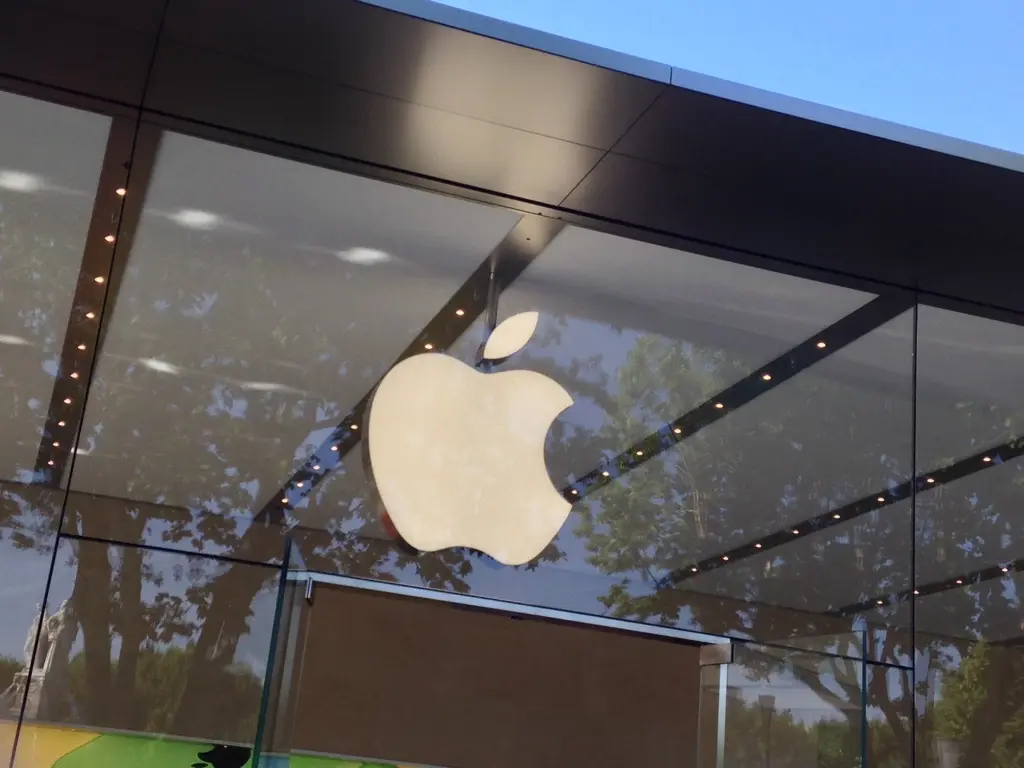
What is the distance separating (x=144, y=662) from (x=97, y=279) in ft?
4.17

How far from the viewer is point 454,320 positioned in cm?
417

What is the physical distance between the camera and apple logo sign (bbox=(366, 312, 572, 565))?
13.0 feet

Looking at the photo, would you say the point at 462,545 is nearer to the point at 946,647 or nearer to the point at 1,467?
the point at 1,467

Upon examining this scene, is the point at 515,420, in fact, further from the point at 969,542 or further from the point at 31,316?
the point at 969,542

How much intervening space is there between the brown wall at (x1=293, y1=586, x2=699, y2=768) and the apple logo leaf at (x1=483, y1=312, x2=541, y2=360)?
92 cm

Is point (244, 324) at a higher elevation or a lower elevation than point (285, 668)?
higher

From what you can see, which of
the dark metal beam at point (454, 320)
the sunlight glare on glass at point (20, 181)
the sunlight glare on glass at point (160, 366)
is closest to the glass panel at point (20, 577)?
the sunlight glare on glass at point (160, 366)

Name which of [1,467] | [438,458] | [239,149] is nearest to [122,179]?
[239,149]

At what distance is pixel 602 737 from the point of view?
16.1ft

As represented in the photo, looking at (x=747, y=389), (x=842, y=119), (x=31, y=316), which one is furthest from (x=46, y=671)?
(x=842, y=119)

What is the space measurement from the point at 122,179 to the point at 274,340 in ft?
2.50

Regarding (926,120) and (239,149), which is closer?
(926,120)

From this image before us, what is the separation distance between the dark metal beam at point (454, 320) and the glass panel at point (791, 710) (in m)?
1.56

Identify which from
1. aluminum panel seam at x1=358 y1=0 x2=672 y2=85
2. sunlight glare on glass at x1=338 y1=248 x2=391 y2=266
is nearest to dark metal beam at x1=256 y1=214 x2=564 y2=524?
sunlight glare on glass at x1=338 y1=248 x2=391 y2=266
